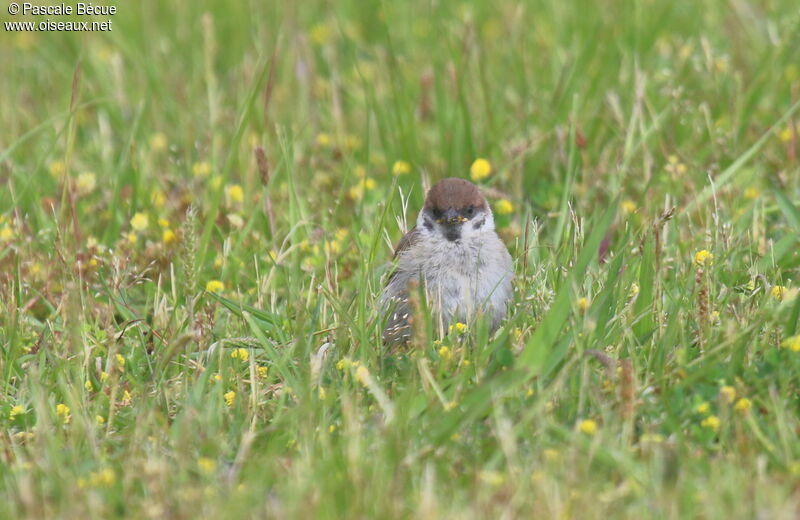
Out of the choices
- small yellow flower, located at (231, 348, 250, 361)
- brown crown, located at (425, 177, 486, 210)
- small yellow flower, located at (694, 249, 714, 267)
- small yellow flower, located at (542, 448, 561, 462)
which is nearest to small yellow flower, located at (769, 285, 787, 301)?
small yellow flower, located at (694, 249, 714, 267)

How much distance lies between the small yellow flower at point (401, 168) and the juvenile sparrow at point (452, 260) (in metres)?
0.78

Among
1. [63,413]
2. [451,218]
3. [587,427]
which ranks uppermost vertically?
[451,218]

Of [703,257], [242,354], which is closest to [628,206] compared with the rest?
[703,257]

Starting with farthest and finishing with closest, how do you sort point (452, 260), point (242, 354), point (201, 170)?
point (201, 170)
point (452, 260)
point (242, 354)

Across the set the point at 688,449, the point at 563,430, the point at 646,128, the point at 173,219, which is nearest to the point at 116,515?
the point at 563,430

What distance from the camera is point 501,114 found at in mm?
6457

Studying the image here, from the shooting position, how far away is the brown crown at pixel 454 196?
16.3 feet

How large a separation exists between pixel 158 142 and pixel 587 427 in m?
3.90

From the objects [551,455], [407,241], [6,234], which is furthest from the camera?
[6,234]

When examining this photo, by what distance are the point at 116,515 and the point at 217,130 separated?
368 cm

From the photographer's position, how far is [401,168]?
5.88 meters

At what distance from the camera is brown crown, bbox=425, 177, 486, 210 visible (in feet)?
16.3

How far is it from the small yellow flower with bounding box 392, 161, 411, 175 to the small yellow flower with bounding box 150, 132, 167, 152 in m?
1.45

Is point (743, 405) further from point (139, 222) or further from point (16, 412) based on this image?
point (139, 222)
